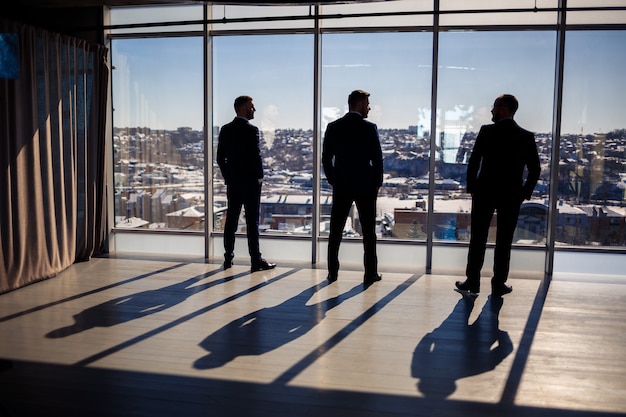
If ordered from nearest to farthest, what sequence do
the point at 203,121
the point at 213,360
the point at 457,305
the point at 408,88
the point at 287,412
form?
1. the point at 287,412
2. the point at 213,360
3. the point at 457,305
4. the point at 408,88
5. the point at 203,121

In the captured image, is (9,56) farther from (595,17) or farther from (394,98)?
(595,17)

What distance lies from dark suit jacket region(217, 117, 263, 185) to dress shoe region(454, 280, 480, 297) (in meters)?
2.17

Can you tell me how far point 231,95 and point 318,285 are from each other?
2.51m

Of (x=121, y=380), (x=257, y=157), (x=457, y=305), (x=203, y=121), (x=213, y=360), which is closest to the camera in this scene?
(x=121, y=380)

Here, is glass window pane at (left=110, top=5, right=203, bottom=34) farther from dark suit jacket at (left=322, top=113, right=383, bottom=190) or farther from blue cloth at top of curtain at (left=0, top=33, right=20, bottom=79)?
dark suit jacket at (left=322, top=113, right=383, bottom=190)

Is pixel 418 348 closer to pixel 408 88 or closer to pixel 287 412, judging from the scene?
pixel 287 412

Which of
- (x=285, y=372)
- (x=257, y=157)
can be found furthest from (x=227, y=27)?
(x=285, y=372)

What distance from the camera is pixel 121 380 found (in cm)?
304

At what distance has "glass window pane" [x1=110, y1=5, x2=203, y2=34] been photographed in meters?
6.23

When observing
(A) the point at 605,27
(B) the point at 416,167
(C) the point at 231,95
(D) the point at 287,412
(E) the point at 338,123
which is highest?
(A) the point at 605,27

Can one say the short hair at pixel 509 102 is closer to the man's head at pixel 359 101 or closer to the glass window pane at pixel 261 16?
the man's head at pixel 359 101

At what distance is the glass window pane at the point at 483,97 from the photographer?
5.79 meters

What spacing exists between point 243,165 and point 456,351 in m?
2.88

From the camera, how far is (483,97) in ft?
19.4
